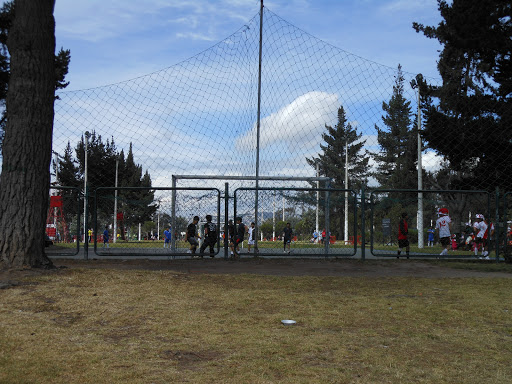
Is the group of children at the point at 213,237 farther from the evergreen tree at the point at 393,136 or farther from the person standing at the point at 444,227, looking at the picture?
the evergreen tree at the point at 393,136

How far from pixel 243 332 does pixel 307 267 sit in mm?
7130

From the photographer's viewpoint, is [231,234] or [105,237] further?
[105,237]

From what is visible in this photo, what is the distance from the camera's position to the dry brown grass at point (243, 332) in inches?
154

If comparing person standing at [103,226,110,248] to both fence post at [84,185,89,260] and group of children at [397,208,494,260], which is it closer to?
fence post at [84,185,89,260]

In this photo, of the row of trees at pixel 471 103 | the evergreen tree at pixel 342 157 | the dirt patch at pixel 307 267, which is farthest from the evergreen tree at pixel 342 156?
the dirt patch at pixel 307 267

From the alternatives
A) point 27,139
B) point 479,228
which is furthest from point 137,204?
point 479,228

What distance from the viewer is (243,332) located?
5.14 m

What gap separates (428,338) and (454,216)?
17.0m

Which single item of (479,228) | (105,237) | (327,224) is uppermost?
(327,224)

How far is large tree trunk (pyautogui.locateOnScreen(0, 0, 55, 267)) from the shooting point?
26.0 feet

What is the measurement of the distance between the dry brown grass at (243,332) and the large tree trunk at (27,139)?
908 millimetres

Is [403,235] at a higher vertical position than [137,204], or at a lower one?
lower

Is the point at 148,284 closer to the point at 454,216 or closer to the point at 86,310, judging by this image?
the point at 86,310

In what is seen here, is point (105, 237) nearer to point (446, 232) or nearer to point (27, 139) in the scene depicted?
point (27, 139)
